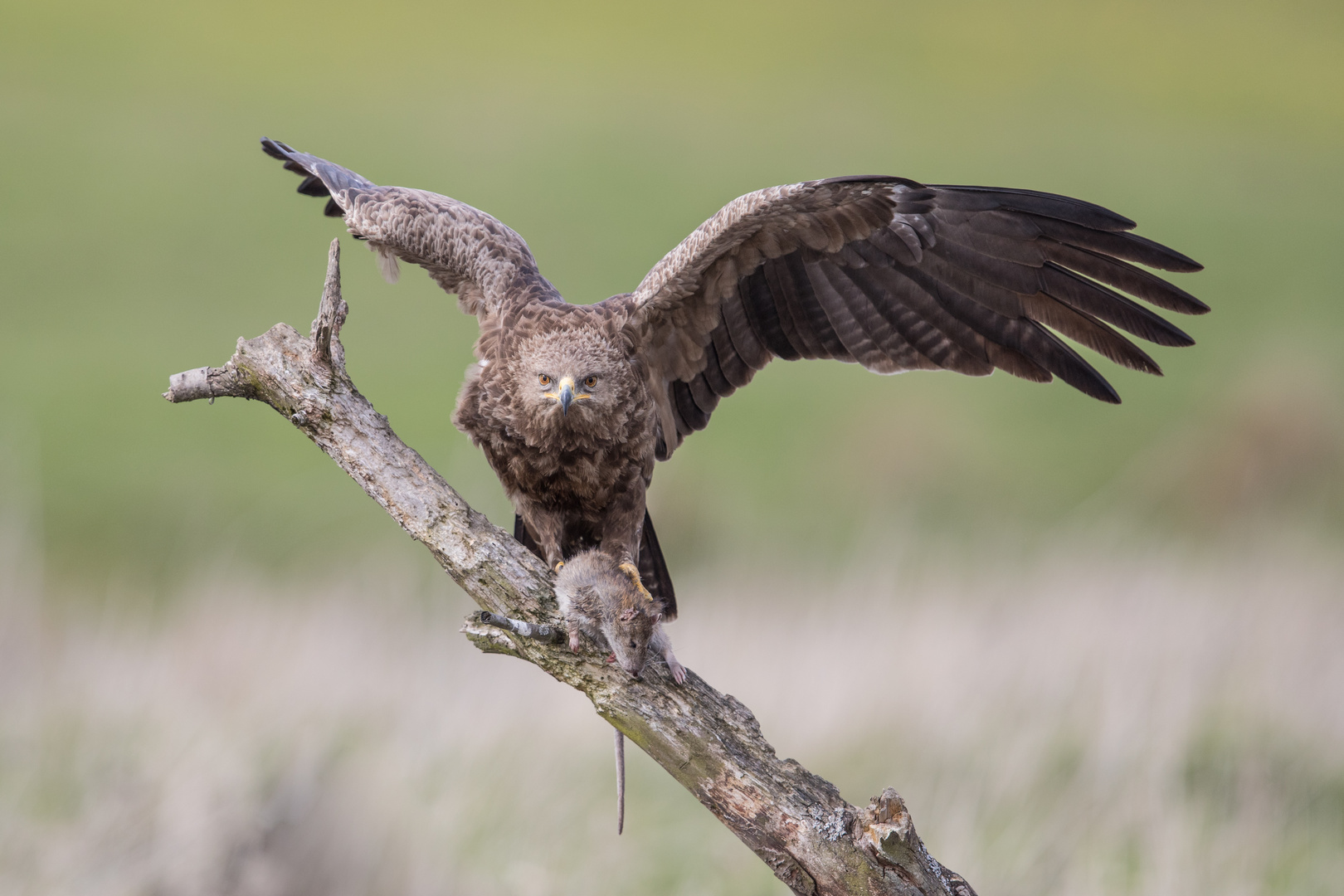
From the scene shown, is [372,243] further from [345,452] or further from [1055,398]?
[1055,398]

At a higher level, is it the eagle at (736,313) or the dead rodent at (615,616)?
the eagle at (736,313)

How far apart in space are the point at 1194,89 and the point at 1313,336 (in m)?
15.6

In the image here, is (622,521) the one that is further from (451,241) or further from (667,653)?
(451,241)

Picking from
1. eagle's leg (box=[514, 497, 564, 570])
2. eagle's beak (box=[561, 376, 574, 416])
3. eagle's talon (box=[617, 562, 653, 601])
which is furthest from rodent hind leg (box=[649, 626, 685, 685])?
eagle's leg (box=[514, 497, 564, 570])

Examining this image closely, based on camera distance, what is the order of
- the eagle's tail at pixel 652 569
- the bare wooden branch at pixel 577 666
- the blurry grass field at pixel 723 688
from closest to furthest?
1. the bare wooden branch at pixel 577 666
2. the eagle's tail at pixel 652 569
3. the blurry grass field at pixel 723 688

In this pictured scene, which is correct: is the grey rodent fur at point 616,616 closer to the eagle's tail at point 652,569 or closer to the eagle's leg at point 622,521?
the eagle's leg at point 622,521

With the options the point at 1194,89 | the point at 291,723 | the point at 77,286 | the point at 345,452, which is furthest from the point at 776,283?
the point at 1194,89

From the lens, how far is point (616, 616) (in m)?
3.52

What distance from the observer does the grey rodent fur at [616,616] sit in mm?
3408

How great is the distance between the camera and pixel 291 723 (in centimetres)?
636

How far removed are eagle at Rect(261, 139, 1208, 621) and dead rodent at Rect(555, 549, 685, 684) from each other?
0.36 metres

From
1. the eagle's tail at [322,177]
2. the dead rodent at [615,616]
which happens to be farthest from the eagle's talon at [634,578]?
the eagle's tail at [322,177]

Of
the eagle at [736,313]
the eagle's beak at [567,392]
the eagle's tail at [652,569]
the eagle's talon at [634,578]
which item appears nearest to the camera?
the eagle's talon at [634,578]

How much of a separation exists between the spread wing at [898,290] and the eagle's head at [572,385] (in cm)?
30
